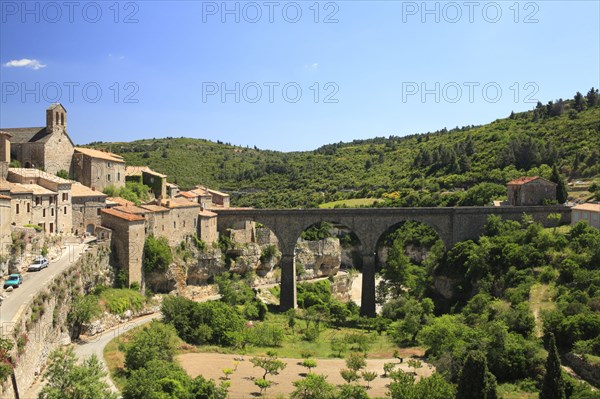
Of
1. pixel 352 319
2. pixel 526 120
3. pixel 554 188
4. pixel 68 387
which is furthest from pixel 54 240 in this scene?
pixel 526 120

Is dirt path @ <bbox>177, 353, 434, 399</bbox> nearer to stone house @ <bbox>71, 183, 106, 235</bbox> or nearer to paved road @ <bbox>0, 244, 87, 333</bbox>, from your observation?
paved road @ <bbox>0, 244, 87, 333</bbox>

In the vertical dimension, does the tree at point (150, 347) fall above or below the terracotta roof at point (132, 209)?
below

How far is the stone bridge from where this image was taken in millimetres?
56438

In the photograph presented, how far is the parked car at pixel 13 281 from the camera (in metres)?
33.6

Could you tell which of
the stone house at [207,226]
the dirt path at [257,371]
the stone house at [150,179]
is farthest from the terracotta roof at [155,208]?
the dirt path at [257,371]

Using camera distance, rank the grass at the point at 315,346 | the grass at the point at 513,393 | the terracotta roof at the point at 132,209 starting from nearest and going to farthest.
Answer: the grass at the point at 513,393, the grass at the point at 315,346, the terracotta roof at the point at 132,209

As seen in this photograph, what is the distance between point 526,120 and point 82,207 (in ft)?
292

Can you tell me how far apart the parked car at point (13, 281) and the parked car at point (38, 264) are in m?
3.00

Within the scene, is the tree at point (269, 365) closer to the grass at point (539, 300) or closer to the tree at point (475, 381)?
the tree at point (475, 381)

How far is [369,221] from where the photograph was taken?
59.0 meters

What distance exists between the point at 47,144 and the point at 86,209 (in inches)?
351

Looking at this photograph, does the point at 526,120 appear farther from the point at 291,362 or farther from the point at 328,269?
the point at 291,362

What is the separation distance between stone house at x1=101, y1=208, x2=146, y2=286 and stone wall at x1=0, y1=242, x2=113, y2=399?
6.33ft

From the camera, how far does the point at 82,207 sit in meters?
51.4
